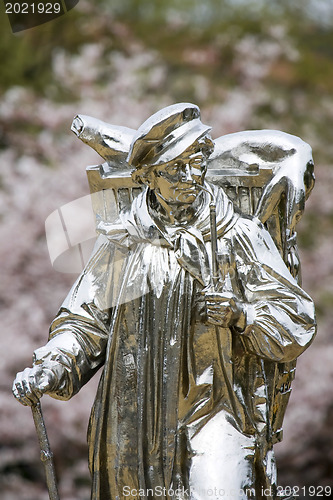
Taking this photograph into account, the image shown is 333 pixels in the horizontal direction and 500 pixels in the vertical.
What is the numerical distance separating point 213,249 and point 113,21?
7.92 feet

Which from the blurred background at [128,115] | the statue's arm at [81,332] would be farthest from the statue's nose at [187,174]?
the blurred background at [128,115]

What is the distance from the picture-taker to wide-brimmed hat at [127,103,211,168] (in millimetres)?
2484

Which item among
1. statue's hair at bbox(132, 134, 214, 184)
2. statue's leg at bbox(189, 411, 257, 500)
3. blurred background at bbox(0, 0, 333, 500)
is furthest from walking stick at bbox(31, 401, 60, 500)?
blurred background at bbox(0, 0, 333, 500)

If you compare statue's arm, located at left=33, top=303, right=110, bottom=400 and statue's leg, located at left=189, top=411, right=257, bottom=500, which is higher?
statue's arm, located at left=33, top=303, right=110, bottom=400

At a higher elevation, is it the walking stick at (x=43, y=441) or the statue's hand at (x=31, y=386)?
the statue's hand at (x=31, y=386)

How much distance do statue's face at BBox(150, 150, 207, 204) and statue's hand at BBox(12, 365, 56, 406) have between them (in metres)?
0.48

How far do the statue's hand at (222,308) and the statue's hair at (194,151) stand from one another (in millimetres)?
301

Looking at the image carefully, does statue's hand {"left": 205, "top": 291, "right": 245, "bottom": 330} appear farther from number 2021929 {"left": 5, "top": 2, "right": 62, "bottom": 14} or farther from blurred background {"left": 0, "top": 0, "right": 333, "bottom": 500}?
blurred background {"left": 0, "top": 0, "right": 333, "bottom": 500}

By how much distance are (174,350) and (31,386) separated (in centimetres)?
32

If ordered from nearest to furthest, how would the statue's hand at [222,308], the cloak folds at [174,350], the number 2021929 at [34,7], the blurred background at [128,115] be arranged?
the statue's hand at [222,308] < the cloak folds at [174,350] < the number 2021929 at [34,7] < the blurred background at [128,115]

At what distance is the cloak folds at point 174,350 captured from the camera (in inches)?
99.9

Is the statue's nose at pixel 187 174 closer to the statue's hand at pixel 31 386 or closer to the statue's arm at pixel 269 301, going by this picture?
the statue's arm at pixel 269 301

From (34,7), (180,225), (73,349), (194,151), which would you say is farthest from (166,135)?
(34,7)

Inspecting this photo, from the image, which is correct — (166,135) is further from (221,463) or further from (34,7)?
(34,7)
